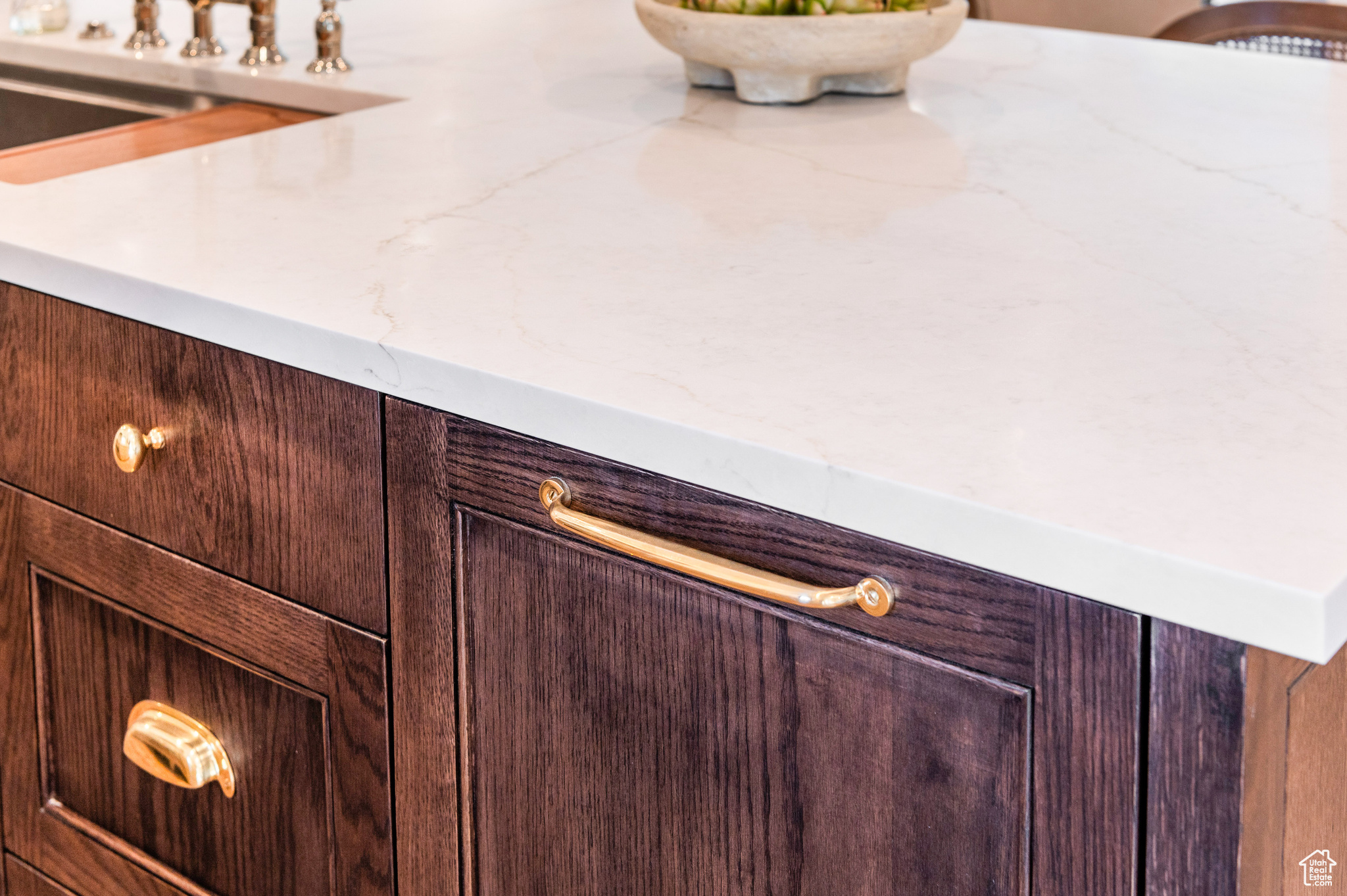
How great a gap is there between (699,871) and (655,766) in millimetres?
58

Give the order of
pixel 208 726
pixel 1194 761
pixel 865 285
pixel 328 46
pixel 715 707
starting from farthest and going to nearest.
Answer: pixel 328 46 < pixel 208 726 < pixel 865 285 < pixel 715 707 < pixel 1194 761

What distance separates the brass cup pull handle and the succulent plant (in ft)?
2.37

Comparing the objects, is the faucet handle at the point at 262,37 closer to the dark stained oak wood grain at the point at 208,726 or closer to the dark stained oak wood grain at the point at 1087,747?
the dark stained oak wood grain at the point at 208,726

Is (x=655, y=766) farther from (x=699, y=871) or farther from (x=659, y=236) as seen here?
(x=659, y=236)

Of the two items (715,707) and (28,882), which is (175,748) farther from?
(715,707)

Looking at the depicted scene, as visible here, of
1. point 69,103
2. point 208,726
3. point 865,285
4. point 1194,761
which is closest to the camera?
point 1194,761

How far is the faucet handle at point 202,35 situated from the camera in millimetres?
1381

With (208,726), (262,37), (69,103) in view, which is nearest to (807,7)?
(262,37)

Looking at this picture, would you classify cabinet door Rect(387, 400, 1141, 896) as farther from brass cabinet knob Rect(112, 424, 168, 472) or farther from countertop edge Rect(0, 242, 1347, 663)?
brass cabinet knob Rect(112, 424, 168, 472)

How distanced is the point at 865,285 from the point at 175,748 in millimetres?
543

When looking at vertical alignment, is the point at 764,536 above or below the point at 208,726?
above

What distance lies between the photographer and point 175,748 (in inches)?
34.2

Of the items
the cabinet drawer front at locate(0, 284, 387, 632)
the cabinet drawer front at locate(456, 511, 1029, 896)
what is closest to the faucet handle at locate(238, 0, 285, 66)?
the cabinet drawer front at locate(0, 284, 387, 632)

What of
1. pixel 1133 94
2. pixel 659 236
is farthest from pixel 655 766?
pixel 1133 94
